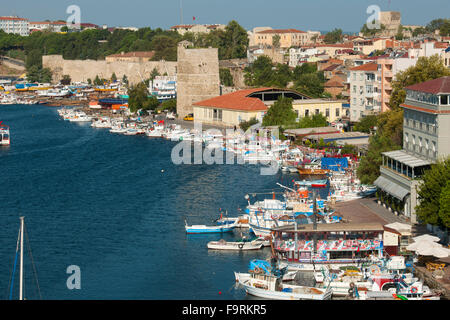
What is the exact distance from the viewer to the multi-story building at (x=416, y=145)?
48.9ft

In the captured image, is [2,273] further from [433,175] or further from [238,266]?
[433,175]

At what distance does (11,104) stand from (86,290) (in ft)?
143

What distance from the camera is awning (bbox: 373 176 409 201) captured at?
15234 mm

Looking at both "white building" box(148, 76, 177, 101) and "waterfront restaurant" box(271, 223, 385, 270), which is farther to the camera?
"white building" box(148, 76, 177, 101)

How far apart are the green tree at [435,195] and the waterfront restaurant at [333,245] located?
909 mm

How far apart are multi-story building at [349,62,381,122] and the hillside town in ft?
0.21

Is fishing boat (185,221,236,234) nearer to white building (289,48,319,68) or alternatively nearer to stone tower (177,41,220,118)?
stone tower (177,41,220,118)

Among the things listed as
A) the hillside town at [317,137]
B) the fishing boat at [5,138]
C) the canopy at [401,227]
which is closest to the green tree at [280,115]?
the hillside town at [317,137]

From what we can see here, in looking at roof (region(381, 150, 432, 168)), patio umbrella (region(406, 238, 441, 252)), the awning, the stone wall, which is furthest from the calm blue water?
the stone wall

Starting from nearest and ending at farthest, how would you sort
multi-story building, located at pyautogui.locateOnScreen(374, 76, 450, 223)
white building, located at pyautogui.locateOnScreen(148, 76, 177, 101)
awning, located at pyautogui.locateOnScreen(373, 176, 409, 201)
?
multi-story building, located at pyautogui.locateOnScreen(374, 76, 450, 223)
awning, located at pyautogui.locateOnScreen(373, 176, 409, 201)
white building, located at pyautogui.locateOnScreen(148, 76, 177, 101)

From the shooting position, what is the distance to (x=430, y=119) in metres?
15.4

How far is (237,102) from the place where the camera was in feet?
111

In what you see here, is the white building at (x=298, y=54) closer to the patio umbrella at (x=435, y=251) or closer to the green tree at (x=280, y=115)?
the green tree at (x=280, y=115)
